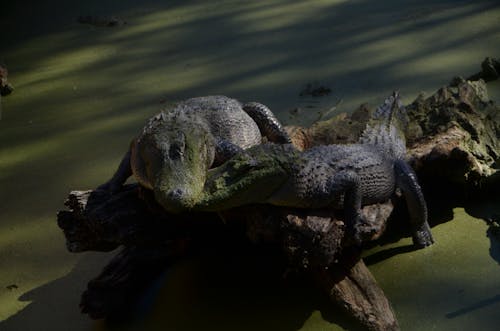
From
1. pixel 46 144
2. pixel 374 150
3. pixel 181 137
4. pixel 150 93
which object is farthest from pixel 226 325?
pixel 150 93

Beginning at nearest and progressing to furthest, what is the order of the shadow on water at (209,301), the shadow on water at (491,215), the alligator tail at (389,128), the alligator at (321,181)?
the alligator at (321,181) < the shadow on water at (209,301) < the shadow on water at (491,215) < the alligator tail at (389,128)

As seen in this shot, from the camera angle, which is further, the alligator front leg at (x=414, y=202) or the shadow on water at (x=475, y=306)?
the alligator front leg at (x=414, y=202)

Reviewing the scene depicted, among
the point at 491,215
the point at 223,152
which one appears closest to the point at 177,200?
the point at 223,152

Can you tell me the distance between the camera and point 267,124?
3.11 m

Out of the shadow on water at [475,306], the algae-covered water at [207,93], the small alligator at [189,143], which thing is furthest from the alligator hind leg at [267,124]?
the shadow on water at [475,306]

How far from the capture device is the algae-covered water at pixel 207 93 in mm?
2447

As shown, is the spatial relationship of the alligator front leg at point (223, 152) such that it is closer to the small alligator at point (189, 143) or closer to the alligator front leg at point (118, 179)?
the small alligator at point (189, 143)

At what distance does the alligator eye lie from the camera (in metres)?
2.36

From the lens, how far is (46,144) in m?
3.99

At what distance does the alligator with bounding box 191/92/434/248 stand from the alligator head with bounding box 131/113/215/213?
0.19ft

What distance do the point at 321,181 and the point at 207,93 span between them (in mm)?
2092

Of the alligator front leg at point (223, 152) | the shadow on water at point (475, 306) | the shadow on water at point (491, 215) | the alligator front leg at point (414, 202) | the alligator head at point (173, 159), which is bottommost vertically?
the shadow on water at point (475, 306)

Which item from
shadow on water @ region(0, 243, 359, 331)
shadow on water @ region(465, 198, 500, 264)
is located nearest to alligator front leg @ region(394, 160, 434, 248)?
shadow on water @ region(465, 198, 500, 264)

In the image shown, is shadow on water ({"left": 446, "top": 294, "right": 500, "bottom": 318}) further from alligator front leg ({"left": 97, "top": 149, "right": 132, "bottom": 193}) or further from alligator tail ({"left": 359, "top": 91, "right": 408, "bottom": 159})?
alligator front leg ({"left": 97, "top": 149, "right": 132, "bottom": 193})
